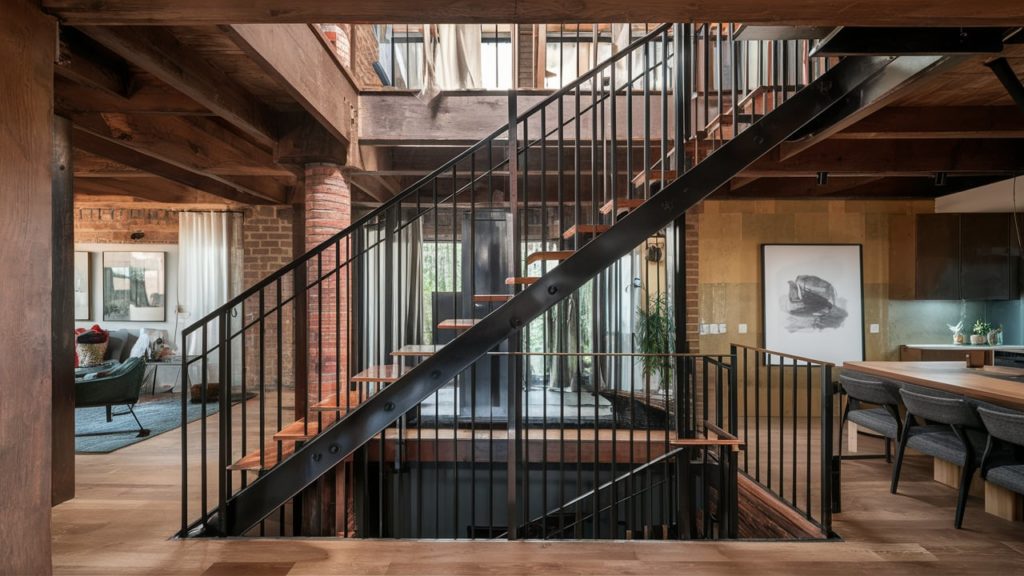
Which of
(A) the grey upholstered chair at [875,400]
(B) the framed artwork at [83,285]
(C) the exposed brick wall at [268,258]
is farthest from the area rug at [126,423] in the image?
(A) the grey upholstered chair at [875,400]

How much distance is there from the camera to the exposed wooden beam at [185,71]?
232cm

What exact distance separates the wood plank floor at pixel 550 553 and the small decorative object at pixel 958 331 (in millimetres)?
3386

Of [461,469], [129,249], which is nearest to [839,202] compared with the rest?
[461,469]

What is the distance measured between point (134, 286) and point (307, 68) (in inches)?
240

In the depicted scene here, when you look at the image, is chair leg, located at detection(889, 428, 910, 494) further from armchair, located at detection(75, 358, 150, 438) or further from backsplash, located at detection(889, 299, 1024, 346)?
armchair, located at detection(75, 358, 150, 438)

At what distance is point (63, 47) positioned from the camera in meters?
2.47

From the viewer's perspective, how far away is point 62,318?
333cm

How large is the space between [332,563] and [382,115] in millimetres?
3044

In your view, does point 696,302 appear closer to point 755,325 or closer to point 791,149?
point 755,325

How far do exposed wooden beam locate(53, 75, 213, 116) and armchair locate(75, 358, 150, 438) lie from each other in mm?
2645

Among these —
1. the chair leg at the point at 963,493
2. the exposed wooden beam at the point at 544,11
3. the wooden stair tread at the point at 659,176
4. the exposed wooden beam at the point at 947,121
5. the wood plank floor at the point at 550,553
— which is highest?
the exposed wooden beam at the point at 947,121

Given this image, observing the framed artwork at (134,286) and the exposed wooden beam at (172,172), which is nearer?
the exposed wooden beam at (172,172)

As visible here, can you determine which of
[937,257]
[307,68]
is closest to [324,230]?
[307,68]

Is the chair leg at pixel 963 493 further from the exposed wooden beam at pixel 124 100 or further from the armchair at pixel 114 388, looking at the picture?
the armchair at pixel 114 388
